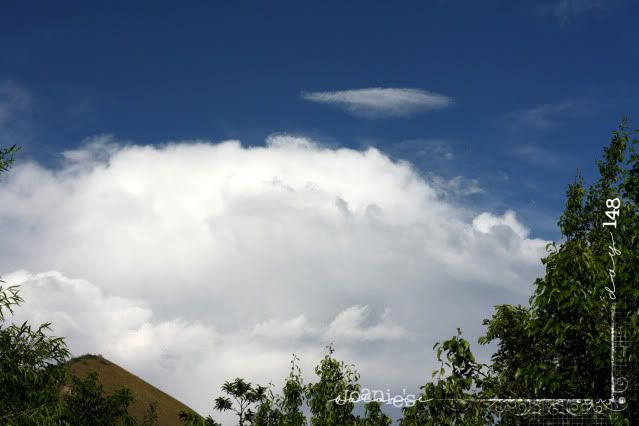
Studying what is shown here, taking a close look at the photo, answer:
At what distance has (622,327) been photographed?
13.8 meters

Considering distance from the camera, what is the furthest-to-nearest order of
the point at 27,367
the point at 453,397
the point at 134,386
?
the point at 134,386 → the point at 27,367 → the point at 453,397

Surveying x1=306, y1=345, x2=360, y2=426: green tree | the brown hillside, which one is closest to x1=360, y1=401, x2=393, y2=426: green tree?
x1=306, y1=345, x2=360, y2=426: green tree

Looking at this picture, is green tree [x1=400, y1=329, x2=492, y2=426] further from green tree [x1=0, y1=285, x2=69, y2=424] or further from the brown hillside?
the brown hillside

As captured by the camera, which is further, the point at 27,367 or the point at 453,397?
the point at 27,367

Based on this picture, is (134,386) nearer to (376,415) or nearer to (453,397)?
(376,415)

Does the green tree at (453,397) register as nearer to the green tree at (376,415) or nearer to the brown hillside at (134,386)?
the green tree at (376,415)

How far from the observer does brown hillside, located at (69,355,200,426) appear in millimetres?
82688

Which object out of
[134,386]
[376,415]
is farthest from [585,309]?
[134,386]

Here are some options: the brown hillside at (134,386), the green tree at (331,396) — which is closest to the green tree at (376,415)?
the green tree at (331,396)

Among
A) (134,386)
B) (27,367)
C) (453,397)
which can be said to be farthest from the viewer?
(134,386)

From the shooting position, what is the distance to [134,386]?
285 feet

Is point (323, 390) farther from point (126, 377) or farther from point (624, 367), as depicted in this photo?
point (126, 377)

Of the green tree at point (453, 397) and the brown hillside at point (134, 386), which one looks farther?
the brown hillside at point (134, 386)

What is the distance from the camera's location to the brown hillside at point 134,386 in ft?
271
